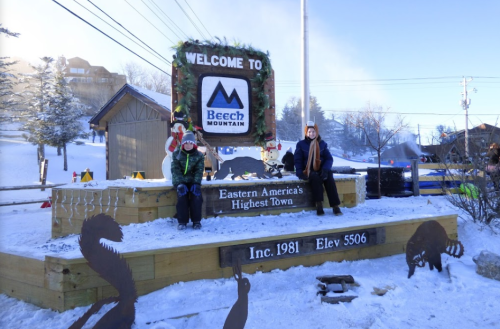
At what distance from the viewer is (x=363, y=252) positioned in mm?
4195

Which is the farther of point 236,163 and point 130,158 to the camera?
point 130,158

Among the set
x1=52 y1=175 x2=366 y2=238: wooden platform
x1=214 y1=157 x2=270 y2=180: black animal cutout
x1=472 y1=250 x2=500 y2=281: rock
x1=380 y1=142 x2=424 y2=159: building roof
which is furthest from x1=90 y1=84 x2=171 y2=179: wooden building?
x1=380 y1=142 x2=424 y2=159: building roof

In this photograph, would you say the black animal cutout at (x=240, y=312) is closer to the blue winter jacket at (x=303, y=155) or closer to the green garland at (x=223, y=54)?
the blue winter jacket at (x=303, y=155)

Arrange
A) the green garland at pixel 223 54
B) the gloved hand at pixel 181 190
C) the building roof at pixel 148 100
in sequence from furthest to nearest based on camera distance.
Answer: the building roof at pixel 148 100 < the green garland at pixel 223 54 < the gloved hand at pixel 181 190

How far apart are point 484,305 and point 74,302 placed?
3.61 metres

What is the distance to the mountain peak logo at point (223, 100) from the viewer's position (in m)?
5.91

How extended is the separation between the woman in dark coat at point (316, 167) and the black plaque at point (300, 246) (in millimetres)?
808

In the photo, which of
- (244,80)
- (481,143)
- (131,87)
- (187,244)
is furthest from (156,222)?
(131,87)

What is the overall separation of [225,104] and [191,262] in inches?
135

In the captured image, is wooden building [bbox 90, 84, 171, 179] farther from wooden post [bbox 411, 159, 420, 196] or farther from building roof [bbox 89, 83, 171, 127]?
wooden post [bbox 411, 159, 420, 196]

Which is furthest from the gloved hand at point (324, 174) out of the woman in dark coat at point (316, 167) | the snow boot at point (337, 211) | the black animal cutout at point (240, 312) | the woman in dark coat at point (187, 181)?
the black animal cutout at point (240, 312)

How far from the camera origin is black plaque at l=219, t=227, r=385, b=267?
347 centimetres

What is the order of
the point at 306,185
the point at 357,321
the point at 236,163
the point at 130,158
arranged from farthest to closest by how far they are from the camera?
the point at 130,158
the point at 236,163
the point at 306,185
the point at 357,321

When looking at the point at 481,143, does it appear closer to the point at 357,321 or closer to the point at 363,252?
the point at 363,252
